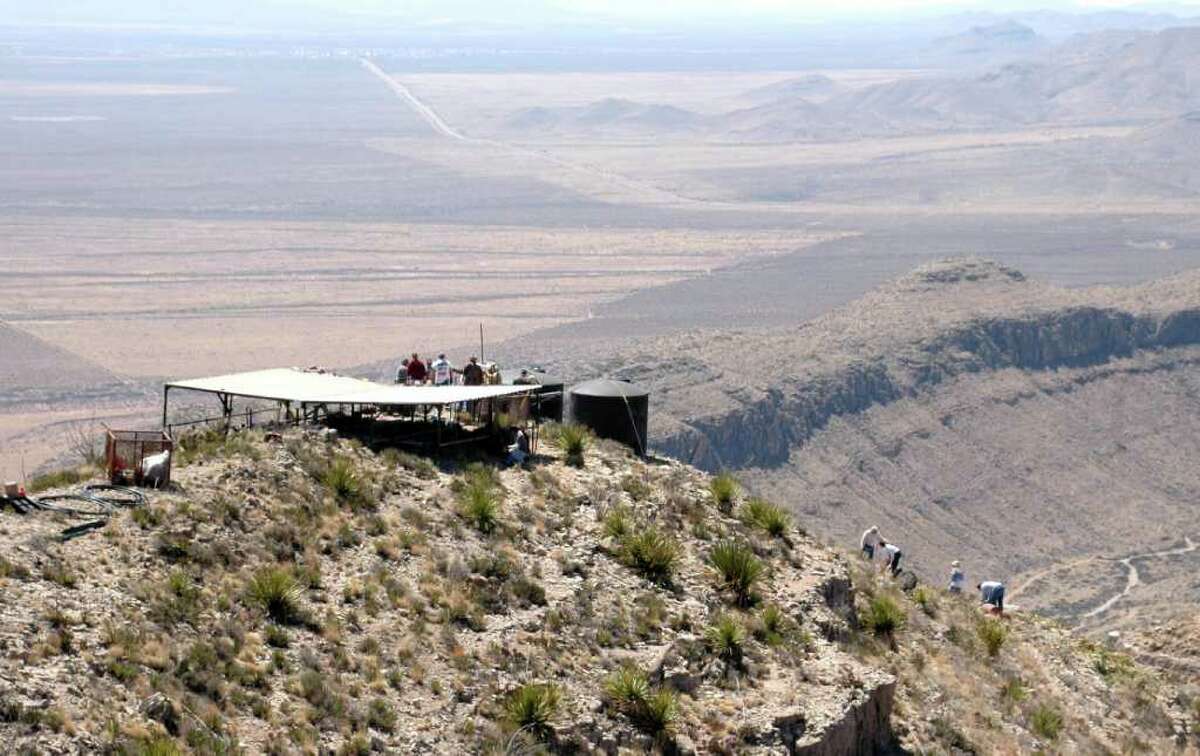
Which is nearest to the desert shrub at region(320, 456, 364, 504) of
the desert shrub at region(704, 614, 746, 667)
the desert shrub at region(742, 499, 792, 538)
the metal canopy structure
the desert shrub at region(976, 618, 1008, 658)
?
the metal canopy structure

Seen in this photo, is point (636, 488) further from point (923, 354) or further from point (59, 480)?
point (923, 354)

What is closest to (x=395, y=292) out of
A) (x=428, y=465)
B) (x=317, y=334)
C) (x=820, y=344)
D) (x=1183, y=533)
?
(x=317, y=334)

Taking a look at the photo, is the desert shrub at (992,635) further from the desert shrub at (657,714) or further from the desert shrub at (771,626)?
the desert shrub at (657,714)

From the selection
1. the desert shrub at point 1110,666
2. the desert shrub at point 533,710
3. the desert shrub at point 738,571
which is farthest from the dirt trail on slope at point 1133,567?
the desert shrub at point 533,710

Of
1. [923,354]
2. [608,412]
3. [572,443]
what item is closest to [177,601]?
[572,443]

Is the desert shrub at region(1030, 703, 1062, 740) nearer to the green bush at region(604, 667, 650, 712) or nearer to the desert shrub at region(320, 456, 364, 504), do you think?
the green bush at region(604, 667, 650, 712)

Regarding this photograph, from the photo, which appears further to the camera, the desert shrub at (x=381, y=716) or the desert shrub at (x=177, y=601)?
the desert shrub at (x=177, y=601)
